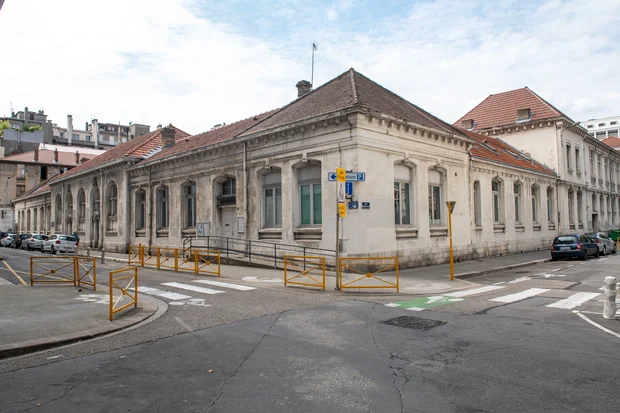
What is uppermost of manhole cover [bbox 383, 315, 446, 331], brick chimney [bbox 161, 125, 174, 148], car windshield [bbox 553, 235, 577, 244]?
brick chimney [bbox 161, 125, 174, 148]

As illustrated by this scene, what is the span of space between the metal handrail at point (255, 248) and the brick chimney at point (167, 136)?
34.0 ft

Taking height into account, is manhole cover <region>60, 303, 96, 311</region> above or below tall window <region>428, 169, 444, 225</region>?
below

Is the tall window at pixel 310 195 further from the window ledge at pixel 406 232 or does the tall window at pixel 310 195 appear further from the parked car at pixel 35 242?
the parked car at pixel 35 242

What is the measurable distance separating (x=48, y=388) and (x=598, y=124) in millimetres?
144181

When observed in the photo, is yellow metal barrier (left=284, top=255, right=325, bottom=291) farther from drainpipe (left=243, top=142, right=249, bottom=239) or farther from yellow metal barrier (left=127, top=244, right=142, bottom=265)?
yellow metal barrier (left=127, top=244, right=142, bottom=265)

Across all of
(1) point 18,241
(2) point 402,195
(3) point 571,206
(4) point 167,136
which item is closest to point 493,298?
(2) point 402,195

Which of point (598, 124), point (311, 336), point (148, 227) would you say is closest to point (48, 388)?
point (311, 336)

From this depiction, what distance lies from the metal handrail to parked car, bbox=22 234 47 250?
18.0 metres

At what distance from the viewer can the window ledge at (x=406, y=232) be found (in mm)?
18550

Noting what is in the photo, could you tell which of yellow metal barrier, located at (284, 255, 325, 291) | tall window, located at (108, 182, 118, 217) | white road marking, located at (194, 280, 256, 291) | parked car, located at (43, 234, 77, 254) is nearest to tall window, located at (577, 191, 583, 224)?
yellow metal barrier, located at (284, 255, 325, 291)

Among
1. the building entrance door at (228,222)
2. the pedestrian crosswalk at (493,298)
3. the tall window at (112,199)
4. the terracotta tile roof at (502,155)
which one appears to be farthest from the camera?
the tall window at (112,199)

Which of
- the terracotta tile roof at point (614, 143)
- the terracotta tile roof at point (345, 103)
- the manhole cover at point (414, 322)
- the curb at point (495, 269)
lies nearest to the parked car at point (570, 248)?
the curb at point (495, 269)

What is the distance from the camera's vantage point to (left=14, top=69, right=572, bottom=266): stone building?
17.6m

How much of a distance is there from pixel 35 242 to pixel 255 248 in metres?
24.8
